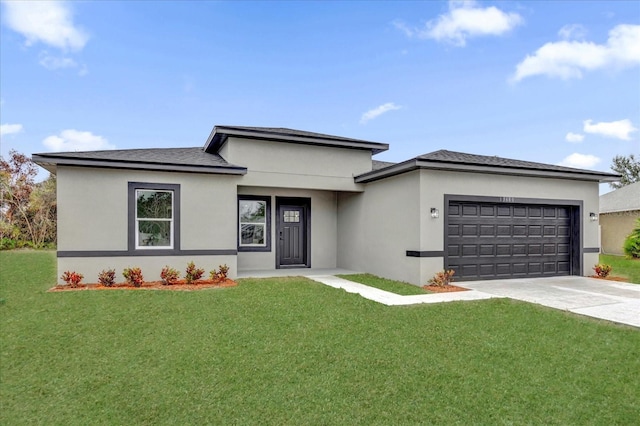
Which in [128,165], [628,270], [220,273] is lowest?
[628,270]

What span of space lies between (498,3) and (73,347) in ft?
51.7

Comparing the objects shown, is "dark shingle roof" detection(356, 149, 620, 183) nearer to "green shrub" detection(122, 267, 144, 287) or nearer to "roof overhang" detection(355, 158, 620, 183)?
"roof overhang" detection(355, 158, 620, 183)

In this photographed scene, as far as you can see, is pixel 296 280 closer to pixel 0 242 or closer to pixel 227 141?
pixel 227 141

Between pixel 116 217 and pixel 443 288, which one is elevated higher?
pixel 116 217

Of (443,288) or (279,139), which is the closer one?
(443,288)

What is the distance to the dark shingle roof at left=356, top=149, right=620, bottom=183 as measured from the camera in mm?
9250

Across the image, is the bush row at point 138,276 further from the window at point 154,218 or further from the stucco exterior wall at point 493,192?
the stucco exterior wall at point 493,192

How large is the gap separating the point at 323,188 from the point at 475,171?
4.56 metres

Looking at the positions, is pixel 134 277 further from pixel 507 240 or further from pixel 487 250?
pixel 507 240

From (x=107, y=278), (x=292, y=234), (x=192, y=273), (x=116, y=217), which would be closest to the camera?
(x=107, y=278)

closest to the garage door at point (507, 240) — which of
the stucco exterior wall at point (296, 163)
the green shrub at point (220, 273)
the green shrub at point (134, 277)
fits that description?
the stucco exterior wall at point (296, 163)

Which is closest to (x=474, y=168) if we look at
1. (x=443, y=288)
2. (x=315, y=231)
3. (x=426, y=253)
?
(x=426, y=253)

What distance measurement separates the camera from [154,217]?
10.0m

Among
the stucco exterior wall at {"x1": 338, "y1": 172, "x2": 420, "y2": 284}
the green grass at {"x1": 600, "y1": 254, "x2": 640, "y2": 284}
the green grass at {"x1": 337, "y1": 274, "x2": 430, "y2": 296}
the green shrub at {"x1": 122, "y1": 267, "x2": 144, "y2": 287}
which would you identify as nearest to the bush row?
the green shrub at {"x1": 122, "y1": 267, "x2": 144, "y2": 287}
